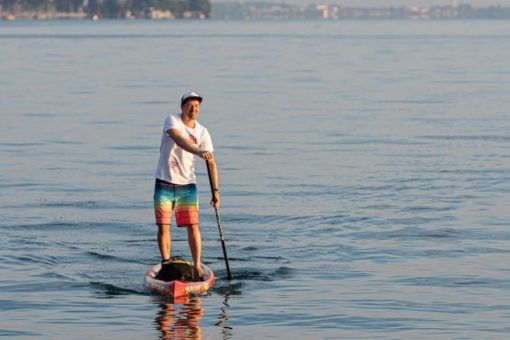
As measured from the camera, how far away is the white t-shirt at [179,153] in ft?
48.7

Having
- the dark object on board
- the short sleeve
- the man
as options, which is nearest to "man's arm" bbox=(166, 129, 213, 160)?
the man

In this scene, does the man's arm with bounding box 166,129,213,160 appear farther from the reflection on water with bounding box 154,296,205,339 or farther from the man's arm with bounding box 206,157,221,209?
the reflection on water with bounding box 154,296,205,339

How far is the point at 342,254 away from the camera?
704 inches

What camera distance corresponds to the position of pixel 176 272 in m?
15.2

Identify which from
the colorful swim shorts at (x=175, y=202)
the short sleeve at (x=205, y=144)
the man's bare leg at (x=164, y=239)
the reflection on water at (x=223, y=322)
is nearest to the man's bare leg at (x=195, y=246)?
the colorful swim shorts at (x=175, y=202)

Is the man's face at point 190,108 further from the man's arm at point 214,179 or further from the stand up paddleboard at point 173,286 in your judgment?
the stand up paddleboard at point 173,286

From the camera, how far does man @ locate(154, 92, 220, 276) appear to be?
14.7 m

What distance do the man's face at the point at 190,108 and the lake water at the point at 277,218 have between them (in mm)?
2164

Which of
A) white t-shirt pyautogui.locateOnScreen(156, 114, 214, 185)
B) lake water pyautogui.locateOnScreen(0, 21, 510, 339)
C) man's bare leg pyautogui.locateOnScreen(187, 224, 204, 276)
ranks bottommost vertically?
lake water pyautogui.locateOnScreen(0, 21, 510, 339)

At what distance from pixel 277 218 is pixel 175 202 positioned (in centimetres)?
580

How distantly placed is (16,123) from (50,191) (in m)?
13.9

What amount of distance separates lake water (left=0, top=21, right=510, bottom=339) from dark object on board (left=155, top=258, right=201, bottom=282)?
0.30 metres

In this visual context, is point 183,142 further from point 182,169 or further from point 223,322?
point 223,322

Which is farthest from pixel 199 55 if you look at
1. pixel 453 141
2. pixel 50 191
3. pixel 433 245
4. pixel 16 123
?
pixel 433 245
